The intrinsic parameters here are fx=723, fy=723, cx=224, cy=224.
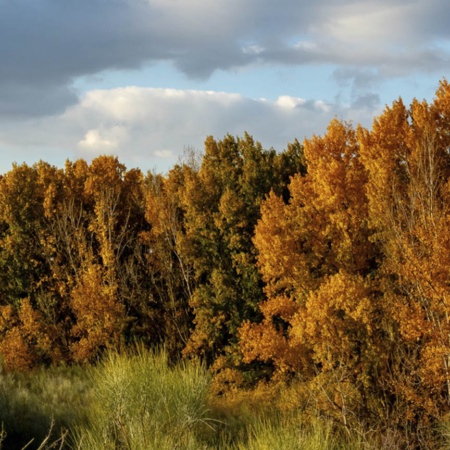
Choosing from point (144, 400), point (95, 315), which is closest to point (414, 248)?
point (144, 400)

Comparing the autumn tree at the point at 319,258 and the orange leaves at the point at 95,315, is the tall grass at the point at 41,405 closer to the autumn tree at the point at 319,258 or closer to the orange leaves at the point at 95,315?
the orange leaves at the point at 95,315

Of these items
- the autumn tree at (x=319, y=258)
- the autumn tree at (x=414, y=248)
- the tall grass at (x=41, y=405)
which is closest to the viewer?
the tall grass at (x=41, y=405)

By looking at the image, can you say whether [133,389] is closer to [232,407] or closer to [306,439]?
[306,439]

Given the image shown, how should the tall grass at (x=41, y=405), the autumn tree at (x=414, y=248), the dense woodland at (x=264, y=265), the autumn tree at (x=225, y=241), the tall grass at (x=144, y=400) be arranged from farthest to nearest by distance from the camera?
the autumn tree at (x=225, y=241) → the dense woodland at (x=264, y=265) → the autumn tree at (x=414, y=248) → the tall grass at (x=41, y=405) → the tall grass at (x=144, y=400)

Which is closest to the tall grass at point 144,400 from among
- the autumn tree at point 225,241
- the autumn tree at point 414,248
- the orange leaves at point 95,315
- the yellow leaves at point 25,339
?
the autumn tree at point 414,248

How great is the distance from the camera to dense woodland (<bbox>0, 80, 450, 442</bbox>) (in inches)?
1246

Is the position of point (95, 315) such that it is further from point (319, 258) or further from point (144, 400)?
point (144, 400)

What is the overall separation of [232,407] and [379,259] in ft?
34.9

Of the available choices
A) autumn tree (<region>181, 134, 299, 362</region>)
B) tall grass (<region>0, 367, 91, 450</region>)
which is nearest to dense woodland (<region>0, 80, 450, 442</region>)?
autumn tree (<region>181, 134, 299, 362</region>)

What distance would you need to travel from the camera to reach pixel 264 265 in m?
41.5

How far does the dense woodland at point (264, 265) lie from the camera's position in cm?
3166

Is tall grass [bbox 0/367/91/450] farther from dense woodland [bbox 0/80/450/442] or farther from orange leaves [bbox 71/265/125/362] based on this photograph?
dense woodland [bbox 0/80/450/442]

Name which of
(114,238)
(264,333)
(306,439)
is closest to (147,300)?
(114,238)

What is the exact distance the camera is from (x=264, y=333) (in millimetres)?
37906
